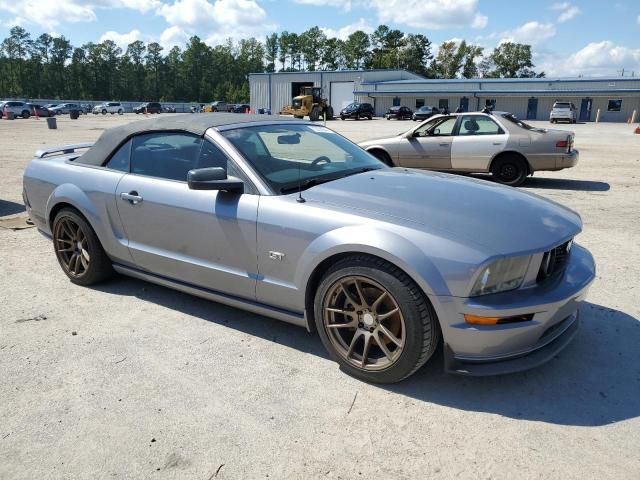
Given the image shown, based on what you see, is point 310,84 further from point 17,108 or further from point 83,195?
point 83,195

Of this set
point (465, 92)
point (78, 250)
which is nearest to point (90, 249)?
point (78, 250)

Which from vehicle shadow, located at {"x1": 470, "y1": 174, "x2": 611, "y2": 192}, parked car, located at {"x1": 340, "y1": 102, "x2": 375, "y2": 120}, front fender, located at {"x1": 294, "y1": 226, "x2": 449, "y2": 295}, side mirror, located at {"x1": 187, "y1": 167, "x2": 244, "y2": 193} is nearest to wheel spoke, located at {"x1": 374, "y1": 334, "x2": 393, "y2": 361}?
front fender, located at {"x1": 294, "y1": 226, "x2": 449, "y2": 295}

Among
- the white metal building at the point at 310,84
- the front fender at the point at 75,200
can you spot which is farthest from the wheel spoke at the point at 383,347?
the white metal building at the point at 310,84

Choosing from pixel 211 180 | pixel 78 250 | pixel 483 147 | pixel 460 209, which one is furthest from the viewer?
pixel 483 147

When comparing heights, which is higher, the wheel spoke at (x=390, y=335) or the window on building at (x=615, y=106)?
the window on building at (x=615, y=106)

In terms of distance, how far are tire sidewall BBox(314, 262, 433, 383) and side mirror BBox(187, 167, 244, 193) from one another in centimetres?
89

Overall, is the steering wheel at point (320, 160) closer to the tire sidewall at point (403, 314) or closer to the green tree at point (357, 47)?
the tire sidewall at point (403, 314)

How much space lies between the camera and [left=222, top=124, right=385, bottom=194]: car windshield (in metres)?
3.46

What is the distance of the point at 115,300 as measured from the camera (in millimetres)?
4199

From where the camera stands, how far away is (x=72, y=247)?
Answer: 176 inches

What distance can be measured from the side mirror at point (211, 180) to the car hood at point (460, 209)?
50 centimetres

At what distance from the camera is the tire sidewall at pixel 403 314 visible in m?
2.67

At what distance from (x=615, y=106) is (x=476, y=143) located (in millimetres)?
49168

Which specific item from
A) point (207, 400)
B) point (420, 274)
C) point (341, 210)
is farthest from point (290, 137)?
point (207, 400)
